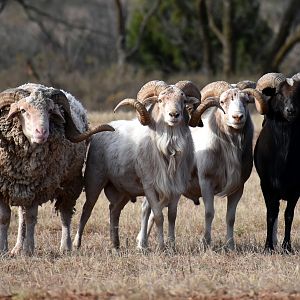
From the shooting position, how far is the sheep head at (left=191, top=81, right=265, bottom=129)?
1323cm

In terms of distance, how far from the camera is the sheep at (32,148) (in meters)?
12.5

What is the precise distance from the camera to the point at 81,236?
47.2 feet

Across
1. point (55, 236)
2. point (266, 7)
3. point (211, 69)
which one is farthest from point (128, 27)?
point (55, 236)

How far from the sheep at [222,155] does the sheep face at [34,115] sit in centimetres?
208

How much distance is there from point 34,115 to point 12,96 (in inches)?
21.6

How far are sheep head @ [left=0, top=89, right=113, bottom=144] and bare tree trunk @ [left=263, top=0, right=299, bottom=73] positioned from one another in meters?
22.4

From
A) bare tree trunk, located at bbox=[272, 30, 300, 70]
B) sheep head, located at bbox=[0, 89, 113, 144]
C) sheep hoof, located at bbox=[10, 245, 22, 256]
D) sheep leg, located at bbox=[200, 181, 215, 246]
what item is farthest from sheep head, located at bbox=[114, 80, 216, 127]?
bare tree trunk, located at bbox=[272, 30, 300, 70]

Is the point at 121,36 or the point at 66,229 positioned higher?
the point at 121,36

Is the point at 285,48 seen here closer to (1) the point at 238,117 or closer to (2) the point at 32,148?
(1) the point at 238,117

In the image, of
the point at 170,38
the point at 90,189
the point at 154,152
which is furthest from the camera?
the point at 170,38

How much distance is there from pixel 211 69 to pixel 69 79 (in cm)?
515

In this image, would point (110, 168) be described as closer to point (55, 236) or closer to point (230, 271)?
point (55, 236)

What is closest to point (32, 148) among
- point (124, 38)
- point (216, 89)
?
point (216, 89)

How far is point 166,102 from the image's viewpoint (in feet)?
43.1
